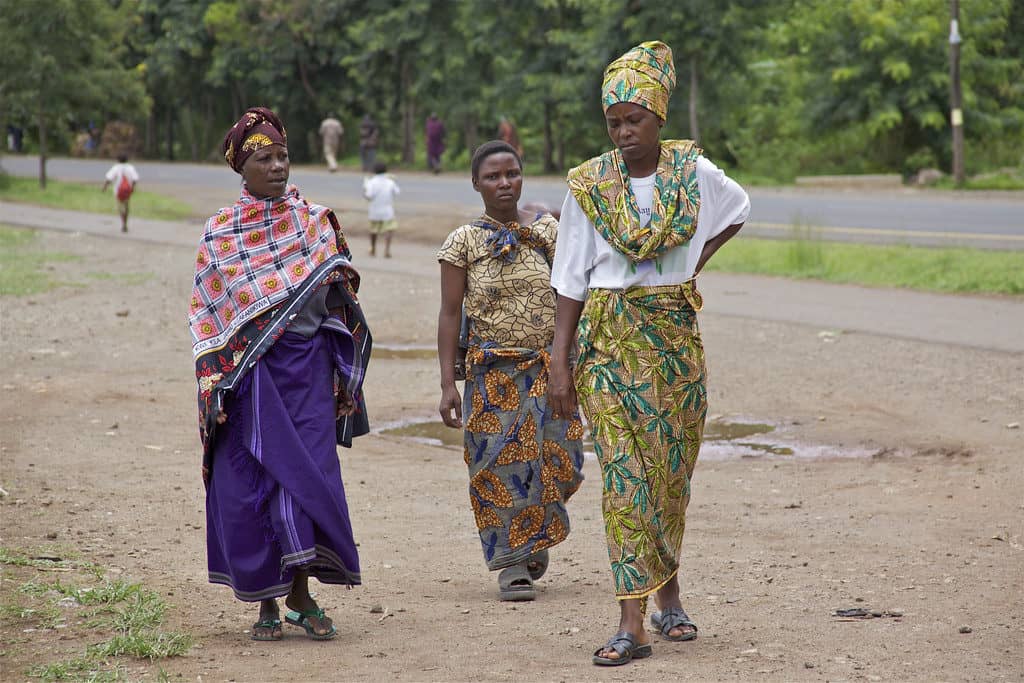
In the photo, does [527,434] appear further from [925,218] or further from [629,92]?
[925,218]

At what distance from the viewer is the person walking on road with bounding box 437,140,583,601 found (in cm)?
541

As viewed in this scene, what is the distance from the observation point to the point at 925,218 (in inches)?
806

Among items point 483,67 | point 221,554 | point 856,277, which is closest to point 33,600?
point 221,554

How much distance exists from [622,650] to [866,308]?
32.4 feet

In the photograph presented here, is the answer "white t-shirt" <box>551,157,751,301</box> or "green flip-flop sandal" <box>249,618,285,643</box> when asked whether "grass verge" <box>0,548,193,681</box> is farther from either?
"white t-shirt" <box>551,157,751,301</box>

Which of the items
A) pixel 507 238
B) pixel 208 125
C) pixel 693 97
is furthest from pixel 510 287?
pixel 208 125

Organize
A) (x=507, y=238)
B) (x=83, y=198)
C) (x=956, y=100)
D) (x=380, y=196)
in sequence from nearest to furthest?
(x=507, y=238) → (x=380, y=196) → (x=956, y=100) → (x=83, y=198)

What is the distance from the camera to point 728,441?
28.2ft

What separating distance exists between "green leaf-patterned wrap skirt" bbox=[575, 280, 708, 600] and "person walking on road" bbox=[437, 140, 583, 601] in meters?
0.88

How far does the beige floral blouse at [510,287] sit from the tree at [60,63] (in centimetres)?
2875

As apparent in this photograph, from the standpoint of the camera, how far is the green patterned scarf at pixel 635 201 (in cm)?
435

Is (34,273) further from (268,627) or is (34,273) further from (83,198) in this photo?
(83,198)

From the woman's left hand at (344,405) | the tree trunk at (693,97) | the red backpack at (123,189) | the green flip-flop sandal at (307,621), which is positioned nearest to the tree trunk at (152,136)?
the tree trunk at (693,97)

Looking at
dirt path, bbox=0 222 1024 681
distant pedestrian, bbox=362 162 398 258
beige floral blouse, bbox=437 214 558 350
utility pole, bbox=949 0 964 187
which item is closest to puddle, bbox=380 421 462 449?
dirt path, bbox=0 222 1024 681
